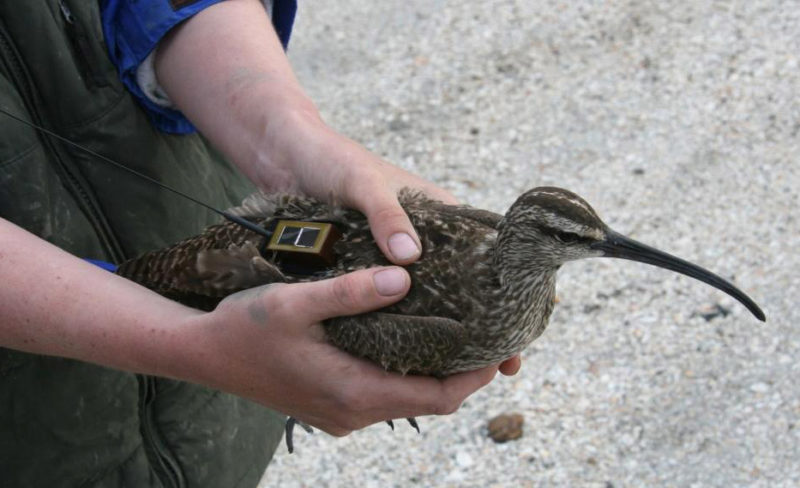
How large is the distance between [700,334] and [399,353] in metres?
2.13

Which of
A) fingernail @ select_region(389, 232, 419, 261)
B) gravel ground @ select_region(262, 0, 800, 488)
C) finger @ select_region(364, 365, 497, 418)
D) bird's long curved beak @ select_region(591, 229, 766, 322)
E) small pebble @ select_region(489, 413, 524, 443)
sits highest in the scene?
bird's long curved beak @ select_region(591, 229, 766, 322)

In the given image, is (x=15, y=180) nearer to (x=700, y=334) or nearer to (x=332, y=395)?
(x=332, y=395)

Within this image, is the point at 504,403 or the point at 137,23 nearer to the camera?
the point at 137,23

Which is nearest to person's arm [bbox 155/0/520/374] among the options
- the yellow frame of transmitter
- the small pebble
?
the yellow frame of transmitter

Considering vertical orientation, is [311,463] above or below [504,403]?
below

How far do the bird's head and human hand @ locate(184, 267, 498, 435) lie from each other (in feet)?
1.17

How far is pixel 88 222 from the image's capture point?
7.41ft

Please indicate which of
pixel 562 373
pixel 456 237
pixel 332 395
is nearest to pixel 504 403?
pixel 562 373

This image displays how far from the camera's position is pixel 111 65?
232 cm

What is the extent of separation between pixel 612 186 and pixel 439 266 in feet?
8.22

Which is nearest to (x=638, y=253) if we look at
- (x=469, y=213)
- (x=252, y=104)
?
(x=469, y=213)

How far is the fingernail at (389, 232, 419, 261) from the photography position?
2152 millimetres

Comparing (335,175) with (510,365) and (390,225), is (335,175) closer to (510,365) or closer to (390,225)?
(390,225)

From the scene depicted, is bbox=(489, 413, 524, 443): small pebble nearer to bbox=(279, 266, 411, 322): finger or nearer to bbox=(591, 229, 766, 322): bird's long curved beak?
bbox=(591, 229, 766, 322): bird's long curved beak
